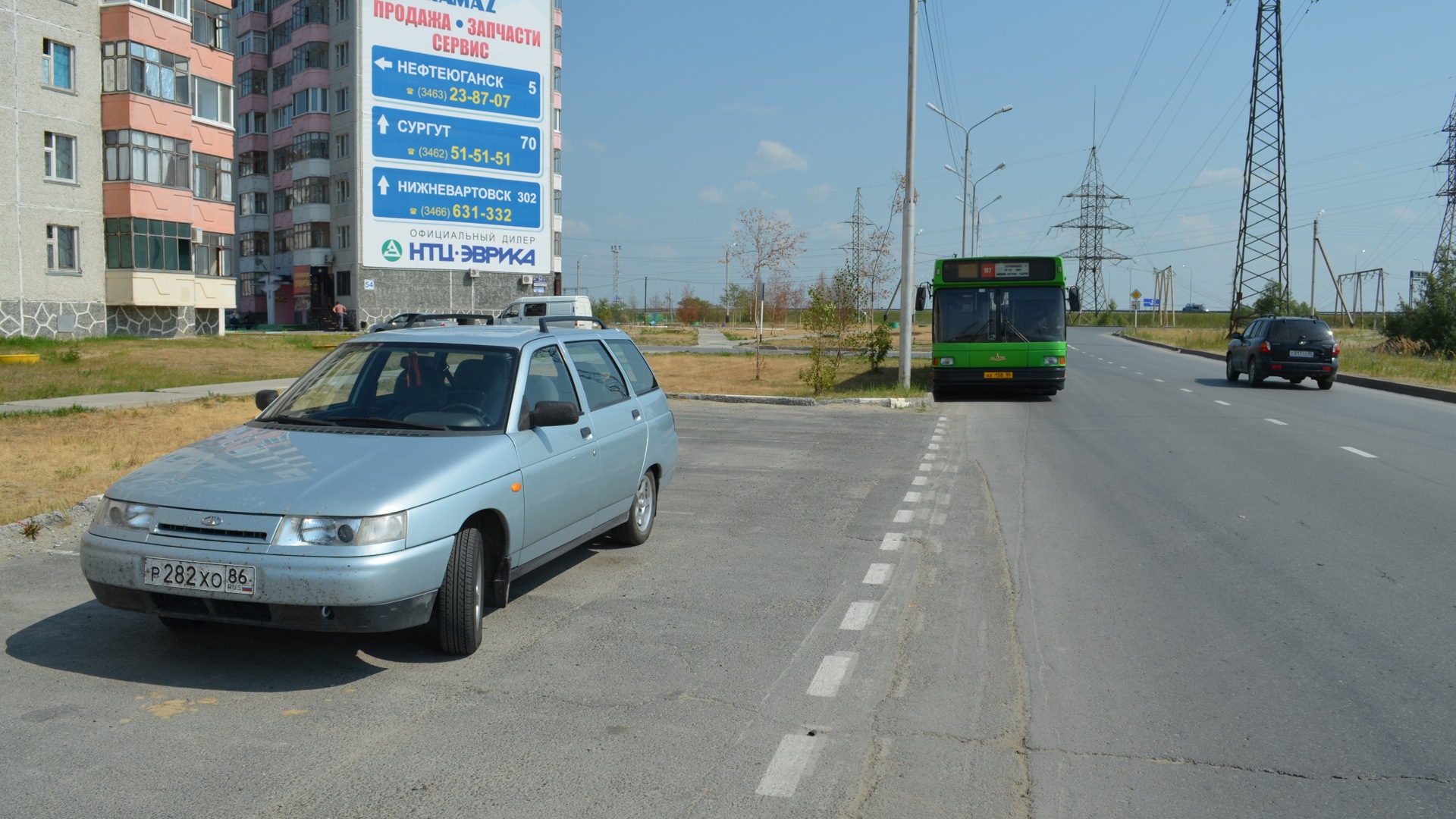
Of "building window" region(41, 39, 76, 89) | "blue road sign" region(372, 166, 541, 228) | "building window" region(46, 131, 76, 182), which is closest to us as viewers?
"building window" region(41, 39, 76, 89)

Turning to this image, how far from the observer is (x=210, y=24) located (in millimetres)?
44562

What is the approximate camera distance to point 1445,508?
31.8 feet

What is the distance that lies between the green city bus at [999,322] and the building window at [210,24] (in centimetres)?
3466

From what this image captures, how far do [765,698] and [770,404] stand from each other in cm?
1683

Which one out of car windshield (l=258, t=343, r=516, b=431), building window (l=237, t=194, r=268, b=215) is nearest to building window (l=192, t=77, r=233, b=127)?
building window (l=237, t=194, r=268, b=215)

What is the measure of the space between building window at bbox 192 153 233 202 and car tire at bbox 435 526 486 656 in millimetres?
42330

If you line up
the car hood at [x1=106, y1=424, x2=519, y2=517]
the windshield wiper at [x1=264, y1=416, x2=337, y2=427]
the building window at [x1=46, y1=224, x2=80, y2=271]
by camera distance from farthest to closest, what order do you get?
1. the building window at [x1=46, y1=224, x2=80, y2=271]
2. the windshield wiper at [x1=264, y1=416, x2=337, y2=427]
3. the car hood at [x1=106, y1=424, x2=519, y2=517]

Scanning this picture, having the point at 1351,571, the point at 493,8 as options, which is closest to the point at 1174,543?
the point at 1351,571

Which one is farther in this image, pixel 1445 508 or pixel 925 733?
pixel 1445 508

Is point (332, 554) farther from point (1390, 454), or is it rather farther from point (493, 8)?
point (493, 8)

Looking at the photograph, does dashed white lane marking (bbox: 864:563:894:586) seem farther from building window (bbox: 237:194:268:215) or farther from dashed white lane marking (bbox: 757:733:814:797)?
building window (bbox: 237:194:268:215)

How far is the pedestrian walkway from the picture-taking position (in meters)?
15.6

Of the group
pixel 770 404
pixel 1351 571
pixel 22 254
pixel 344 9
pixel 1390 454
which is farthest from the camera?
pixel 344 9

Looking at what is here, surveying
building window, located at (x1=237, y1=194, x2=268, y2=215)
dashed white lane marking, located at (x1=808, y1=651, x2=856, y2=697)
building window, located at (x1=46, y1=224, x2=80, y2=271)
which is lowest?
dashed white lane marking, located at (x1=808, y1=651, x2=856, y2=697)
